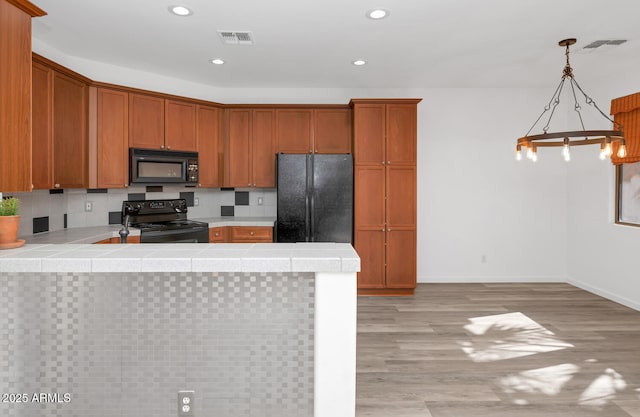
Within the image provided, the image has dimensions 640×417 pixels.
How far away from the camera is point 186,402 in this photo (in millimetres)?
1839

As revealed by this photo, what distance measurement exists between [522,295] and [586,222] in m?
1.32

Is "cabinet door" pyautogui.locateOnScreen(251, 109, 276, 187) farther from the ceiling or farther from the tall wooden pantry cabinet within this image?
the tall wooden pantry cabinet

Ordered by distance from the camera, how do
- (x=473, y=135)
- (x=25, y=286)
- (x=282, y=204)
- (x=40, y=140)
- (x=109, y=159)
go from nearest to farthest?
(x=25, y=286), (x=40, y=140), (x=109, y=159), (x=282, y=204), (x=473, y=135)

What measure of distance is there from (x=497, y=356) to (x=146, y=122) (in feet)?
13.5

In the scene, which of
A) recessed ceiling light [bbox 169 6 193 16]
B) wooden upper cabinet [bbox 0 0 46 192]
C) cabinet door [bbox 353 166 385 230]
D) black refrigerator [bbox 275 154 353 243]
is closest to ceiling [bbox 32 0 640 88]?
recessed ceiling light [bbox 169 6 193 16]

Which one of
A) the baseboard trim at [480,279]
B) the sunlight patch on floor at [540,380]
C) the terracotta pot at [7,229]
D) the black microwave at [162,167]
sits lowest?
the sunlight patch on floor at [540,380]

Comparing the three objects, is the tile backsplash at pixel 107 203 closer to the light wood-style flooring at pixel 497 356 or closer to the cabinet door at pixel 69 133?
the cabinet door at pixel 69 133

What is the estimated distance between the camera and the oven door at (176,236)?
387 cm

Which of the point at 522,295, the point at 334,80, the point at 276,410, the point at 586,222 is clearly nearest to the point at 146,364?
the point at 276,410

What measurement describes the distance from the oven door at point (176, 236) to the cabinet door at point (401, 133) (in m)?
2.38

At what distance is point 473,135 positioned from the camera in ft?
17.2

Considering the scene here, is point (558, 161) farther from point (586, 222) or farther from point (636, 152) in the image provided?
point (636, 152)

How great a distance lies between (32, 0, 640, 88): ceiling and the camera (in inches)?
115

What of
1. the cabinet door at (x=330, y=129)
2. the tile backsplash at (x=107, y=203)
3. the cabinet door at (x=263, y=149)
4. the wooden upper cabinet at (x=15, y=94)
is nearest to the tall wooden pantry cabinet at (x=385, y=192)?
the cabinet door at (x=330, y=129)
